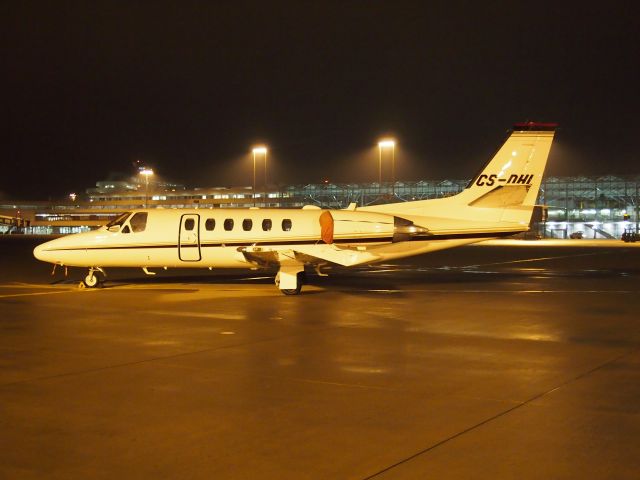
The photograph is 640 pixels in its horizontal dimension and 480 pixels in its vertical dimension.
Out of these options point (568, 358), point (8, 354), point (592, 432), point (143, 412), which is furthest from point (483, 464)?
point (8, 354)

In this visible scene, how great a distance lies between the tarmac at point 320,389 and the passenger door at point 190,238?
13.4ft

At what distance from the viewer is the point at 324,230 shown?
2261cm

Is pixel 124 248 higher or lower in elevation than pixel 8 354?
Result: higher

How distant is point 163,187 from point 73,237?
121786 mm

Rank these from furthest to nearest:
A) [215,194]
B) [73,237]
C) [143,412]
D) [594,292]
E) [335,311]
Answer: [215,194] → [73,237] → [594,292] → [335,311] → [143,412]

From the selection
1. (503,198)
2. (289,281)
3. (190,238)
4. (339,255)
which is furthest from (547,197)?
(289,281)

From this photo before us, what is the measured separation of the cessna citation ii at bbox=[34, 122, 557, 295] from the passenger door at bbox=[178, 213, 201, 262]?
3 cm

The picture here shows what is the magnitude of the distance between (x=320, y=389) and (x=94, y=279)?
17.1 metres

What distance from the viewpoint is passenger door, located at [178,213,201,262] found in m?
23.7

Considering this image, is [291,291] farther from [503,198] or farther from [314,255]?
[503,198]

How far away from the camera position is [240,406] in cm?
863

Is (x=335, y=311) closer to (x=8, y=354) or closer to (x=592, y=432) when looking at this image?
(x=8, y=354)

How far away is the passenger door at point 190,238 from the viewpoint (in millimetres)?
23703

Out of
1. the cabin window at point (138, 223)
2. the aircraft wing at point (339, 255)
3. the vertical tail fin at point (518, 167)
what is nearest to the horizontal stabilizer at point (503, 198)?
the vertical tail fin at point (518, 167)
